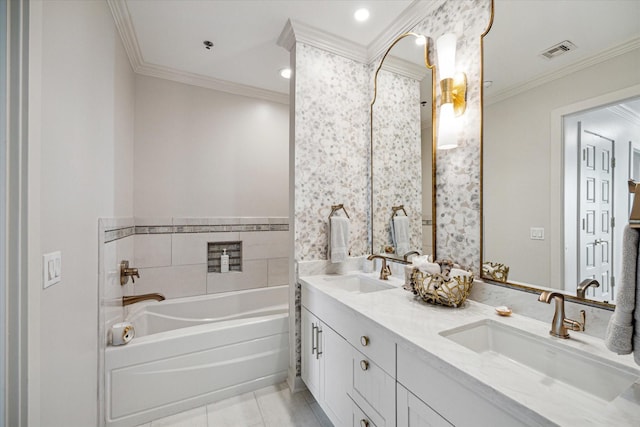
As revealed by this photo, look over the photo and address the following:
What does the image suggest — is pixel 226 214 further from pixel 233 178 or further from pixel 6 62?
pixel 6 62

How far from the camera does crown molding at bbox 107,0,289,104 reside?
1.80m

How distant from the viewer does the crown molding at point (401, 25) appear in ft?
5.48

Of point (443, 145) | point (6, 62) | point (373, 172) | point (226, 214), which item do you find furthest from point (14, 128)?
point (226, 214)

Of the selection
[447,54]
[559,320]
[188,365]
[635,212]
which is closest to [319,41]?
[447,54]

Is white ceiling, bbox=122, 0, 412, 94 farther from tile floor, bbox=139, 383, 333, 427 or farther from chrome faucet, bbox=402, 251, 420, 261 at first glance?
tile floor, bbox=139, 383, 333, 427

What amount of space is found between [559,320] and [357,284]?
1.16 meters

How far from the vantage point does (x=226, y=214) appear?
9.34ft

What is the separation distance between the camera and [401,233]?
6.26ft

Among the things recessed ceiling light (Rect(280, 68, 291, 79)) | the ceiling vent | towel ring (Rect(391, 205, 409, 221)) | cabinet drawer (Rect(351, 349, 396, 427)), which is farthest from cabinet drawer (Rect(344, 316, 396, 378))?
recessed ceiling light (Rect(280, 68, 291, 79))

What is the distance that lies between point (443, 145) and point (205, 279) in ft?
7.92

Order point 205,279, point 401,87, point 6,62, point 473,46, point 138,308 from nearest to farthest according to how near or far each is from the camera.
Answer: point 6,62 < point 473,46 < point 401,87 < point 138,308 < point 205,279

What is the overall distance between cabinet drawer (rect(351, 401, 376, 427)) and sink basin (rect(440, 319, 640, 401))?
0.53m

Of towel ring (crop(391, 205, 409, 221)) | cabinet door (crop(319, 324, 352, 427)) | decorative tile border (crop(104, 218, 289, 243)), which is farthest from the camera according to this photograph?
decorative tile border (crop(104, 218, 289, 243))

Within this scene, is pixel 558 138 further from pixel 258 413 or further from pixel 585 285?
pixel 258 413
